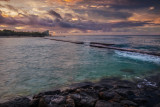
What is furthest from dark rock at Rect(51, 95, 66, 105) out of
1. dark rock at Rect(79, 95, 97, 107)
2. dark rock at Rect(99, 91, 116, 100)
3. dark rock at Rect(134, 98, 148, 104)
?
dark rock at Rect(134, 98, 148, 104)

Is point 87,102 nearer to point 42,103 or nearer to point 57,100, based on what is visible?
point 57,100

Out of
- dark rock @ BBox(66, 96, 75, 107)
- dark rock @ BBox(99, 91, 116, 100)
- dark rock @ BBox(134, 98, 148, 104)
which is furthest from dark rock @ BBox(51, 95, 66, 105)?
dark rock @ BBox(134, 98, 148, 104)

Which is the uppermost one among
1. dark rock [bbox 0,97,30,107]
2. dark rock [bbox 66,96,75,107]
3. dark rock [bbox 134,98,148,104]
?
dark rock [bbox 66,96,75,107]

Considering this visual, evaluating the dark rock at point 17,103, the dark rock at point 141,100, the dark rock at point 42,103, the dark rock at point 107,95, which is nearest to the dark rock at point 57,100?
the dark rock at point 42,103

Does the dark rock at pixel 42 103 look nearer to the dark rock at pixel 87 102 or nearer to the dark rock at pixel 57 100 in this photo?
the dark rock at pixel 57 100

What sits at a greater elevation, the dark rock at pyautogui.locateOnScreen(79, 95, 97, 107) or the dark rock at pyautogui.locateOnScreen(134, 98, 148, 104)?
the dark rock at pyautogui.locateOnScreen(79, 95, 97, 107)

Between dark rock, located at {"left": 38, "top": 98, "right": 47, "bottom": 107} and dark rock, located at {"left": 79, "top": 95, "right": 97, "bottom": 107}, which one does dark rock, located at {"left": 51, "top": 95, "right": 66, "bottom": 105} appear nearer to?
dark rock, located at {"left": 38, "top": 98, "right": 47, "bottom": 107}

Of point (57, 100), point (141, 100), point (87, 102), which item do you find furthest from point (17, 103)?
point (141, 100)

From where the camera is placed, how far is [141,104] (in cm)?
416

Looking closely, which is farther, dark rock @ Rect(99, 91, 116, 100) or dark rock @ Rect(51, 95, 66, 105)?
dark rock @ Rect(99, 91, 116, 100)

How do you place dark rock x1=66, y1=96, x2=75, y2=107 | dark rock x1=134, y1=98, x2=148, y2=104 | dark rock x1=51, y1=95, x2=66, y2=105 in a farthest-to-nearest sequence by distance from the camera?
dark rock x1=134, y1=98, x2=148, y2=104
dark rock x1=51, y1=95, x2=66, y2=105
dark rock x1=66, y1=96, x2=75, y2=107

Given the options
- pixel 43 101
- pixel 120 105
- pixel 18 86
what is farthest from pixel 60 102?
pixel 18 86

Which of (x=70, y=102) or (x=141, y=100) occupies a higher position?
(x=70, y=102)

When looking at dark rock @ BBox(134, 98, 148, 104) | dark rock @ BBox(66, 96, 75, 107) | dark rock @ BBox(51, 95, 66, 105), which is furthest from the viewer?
dark rock @ BBox(134, 98, 148, 104)
